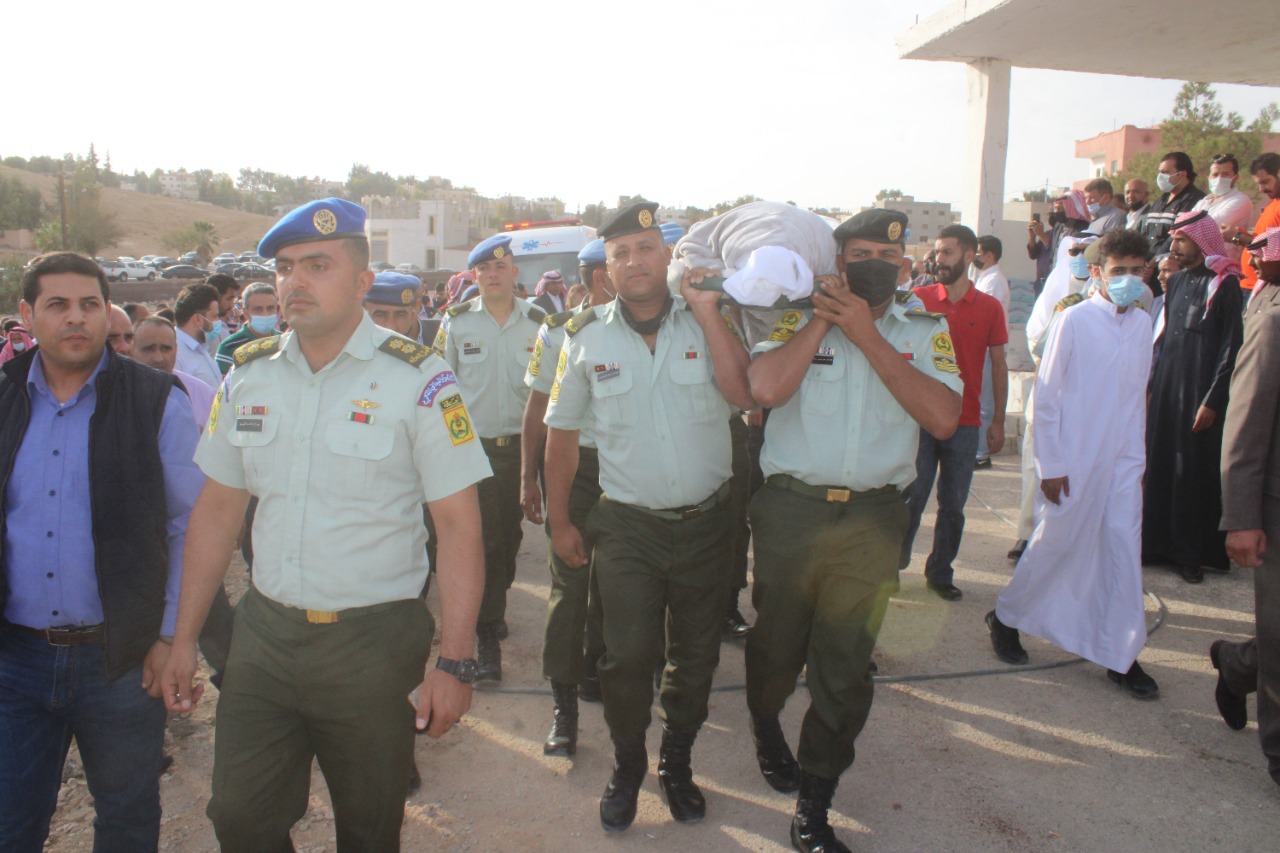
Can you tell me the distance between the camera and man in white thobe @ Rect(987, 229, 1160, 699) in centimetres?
398

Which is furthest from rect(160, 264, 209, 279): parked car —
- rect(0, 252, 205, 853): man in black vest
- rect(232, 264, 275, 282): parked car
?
rect(0, 252, 205, 853): man in black vest

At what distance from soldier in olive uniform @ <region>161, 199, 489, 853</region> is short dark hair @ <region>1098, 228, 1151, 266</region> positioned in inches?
131

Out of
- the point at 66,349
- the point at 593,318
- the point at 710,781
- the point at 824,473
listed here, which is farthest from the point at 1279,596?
the point at 66,349

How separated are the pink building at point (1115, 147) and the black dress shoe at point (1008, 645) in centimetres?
5703

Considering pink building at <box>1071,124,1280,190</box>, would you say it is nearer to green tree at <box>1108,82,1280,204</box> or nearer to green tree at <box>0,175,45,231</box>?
green tree at <box>1108,82,1280,204</box>

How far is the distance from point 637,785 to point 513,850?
48 centimetres

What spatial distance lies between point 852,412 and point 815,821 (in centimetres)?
138

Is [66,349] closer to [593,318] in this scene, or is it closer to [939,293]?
[593,318]

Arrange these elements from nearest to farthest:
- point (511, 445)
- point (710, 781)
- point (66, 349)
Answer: point (66, 349) → point (710, 781) → point (511, 445)

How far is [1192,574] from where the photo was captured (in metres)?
5.35

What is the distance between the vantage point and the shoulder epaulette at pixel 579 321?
10.6 ft

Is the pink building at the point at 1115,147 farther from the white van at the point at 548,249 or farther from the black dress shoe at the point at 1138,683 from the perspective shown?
the black dress shoe at the point at 1138,683

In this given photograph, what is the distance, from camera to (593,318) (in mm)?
3242

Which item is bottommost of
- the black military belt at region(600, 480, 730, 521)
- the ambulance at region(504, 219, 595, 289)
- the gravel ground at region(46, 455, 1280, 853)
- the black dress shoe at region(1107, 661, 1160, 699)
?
the gravel ground at region(46, 455, 1280, 853)
